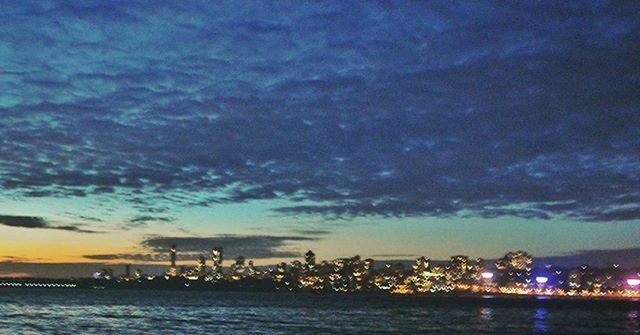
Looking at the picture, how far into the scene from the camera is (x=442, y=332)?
351 feet

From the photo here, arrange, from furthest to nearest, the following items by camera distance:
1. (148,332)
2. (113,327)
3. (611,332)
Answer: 1. (611,332)
2. (113,327)
3. (148,332)

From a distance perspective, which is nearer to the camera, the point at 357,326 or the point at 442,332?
the point at 442,332

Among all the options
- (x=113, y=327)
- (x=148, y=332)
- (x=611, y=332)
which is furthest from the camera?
(x=611, y=332)

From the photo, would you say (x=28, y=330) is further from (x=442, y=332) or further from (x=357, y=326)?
(x=442, y=332)

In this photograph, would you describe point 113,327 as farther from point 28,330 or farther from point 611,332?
point 611,332

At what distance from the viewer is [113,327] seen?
346 feet

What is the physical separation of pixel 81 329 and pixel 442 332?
5242 centimetres

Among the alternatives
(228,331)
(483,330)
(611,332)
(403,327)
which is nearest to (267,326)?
(228,331)

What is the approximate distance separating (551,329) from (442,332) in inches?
853

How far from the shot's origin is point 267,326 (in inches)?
4456

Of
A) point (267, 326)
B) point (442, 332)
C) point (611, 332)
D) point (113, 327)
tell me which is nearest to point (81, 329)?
point (113, 327)

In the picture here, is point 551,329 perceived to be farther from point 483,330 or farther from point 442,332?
point 442,332

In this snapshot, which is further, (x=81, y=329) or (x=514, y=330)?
(x=514, y=330)

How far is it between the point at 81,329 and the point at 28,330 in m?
7.11
